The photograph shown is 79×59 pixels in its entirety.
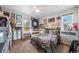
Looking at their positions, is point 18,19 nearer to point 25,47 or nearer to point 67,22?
point 25,47

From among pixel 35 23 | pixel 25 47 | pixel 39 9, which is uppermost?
pixel 39 9

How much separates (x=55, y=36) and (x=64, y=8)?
0.47 m

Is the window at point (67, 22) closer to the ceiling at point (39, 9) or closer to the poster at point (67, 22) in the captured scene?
the poster at point (67, 22)

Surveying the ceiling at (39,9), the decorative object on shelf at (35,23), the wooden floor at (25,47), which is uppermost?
the ceiling at (39,9)

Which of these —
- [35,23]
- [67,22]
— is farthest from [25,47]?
[67,22]

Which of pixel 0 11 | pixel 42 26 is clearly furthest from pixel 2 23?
pixel 42 26

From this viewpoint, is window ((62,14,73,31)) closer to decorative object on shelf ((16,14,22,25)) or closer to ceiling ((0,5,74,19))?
ceiling ((0,5,74,19))

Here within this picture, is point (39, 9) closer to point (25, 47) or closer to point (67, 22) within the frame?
point (67, 22)

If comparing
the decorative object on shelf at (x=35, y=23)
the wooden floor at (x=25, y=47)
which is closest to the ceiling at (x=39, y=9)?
the decorative object on shelf at (x=35, y=23)

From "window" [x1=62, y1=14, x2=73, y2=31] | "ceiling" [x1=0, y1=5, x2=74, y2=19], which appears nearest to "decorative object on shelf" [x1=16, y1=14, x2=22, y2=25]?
"ceiling" [x1=0, y1=5, x2=74, y2=19]

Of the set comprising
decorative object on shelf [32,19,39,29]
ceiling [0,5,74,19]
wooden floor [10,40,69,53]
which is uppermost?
ceiling [0,5,74,19]

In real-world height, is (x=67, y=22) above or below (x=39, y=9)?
below
